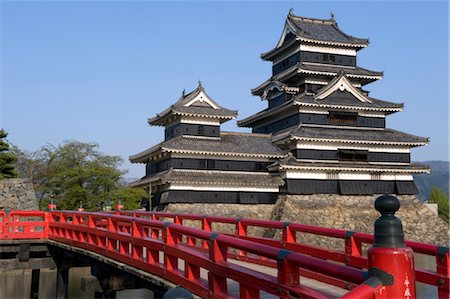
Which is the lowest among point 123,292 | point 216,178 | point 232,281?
point 123,292

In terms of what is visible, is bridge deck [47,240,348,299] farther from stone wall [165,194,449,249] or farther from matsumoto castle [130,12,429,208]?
stone wall [165,194,449,249]

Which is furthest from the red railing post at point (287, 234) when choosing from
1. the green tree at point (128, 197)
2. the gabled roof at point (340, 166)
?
the green tree at point (128, 197)

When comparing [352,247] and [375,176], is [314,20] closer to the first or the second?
[375,176]

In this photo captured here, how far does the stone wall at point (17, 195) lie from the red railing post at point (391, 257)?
22.8 metres

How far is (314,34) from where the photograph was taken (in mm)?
39594

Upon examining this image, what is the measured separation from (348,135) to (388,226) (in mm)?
32301

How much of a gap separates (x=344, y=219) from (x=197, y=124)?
12483 millimetres

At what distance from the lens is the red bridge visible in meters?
2.88

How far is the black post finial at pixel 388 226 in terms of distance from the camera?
9.61 ft

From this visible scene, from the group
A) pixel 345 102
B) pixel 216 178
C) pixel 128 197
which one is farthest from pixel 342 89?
pixel 128 197

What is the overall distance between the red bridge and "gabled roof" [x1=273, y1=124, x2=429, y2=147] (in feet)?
67.7

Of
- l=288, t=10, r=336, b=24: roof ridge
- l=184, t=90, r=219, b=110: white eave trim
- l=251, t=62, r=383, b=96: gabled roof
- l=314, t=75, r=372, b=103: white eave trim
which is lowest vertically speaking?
l=184, t=90, r=219, b=110: white eave trim

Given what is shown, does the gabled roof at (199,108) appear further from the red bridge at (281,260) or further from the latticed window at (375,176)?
the red bridge at (281,260)

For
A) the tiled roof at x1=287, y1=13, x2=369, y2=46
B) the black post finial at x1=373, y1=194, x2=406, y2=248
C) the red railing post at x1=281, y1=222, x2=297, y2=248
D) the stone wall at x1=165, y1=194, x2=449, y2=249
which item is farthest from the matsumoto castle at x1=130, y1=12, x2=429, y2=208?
the black post finial at x1=373, y1=194, x2=406, y2=248
